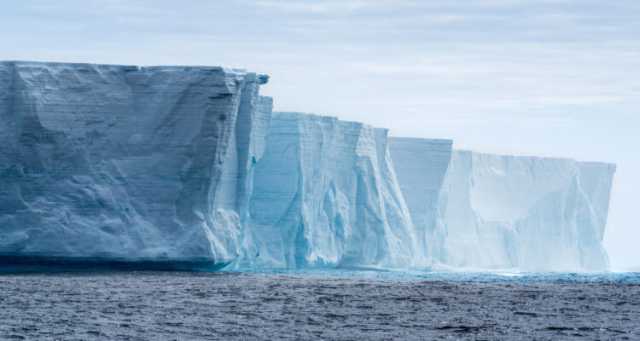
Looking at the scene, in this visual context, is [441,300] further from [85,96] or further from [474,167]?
[474,167]

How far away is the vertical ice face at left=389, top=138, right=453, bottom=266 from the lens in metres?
36.6

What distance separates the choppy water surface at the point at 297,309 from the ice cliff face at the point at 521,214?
67.4 feet

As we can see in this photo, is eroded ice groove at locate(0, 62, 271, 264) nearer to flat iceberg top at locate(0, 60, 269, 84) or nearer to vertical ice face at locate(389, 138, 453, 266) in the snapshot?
flat iceberg top at locate(0, 60, 269, 84)

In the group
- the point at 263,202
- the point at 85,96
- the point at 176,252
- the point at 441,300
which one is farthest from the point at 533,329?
the point at 263,202

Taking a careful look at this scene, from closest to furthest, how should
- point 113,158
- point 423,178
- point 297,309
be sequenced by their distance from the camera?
point 297,309 < point 113,158 < point 423,178

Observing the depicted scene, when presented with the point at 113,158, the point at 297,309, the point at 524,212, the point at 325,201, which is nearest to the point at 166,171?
the point at 113,158

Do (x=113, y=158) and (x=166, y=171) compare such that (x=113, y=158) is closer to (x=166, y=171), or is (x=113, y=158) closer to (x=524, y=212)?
(x=166, y=171)

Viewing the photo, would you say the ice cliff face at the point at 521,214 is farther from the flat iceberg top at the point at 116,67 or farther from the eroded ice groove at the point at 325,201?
the flat iceberg top at the point at 116,67

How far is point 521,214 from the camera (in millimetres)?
43969

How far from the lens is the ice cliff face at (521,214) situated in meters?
41.1

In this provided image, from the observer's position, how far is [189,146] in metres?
21.3

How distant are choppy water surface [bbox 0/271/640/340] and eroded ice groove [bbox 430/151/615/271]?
Answer: 2159 centimetres

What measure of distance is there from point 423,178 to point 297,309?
2297 cm

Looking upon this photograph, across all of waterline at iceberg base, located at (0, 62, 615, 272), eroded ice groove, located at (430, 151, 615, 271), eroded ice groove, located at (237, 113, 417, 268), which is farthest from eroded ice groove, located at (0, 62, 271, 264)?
eroded ice groove, located at (430, 151, 615, 271)
